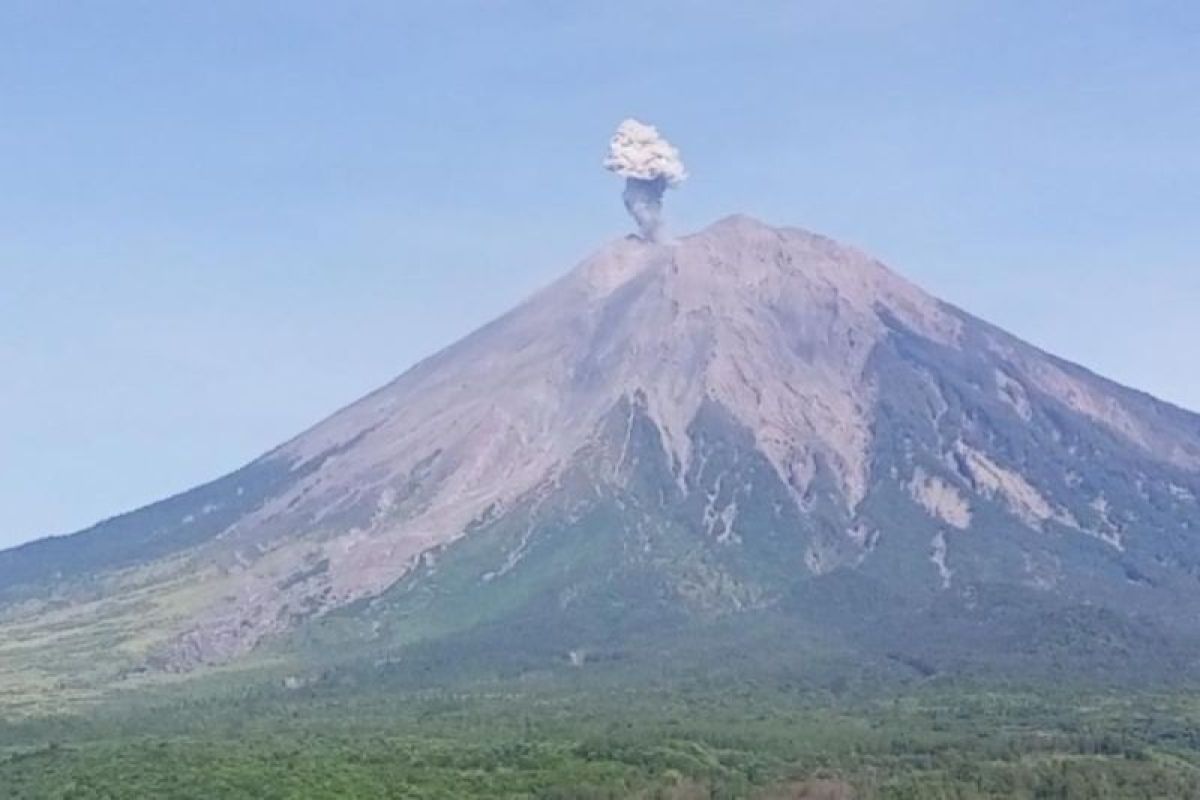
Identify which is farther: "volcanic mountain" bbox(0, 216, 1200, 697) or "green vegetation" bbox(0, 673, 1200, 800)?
"volcanic mountain" bbox(0, 216, 1200, 697)

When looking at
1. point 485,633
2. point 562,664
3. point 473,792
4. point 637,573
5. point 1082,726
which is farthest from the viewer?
point 637,573

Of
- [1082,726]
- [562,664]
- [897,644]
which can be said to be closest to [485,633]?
[562,664]

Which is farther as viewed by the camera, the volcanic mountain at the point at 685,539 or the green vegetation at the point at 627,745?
the volcanic mountain at the point at 685,539

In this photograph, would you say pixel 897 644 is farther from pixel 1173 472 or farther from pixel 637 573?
pixel 1173 472

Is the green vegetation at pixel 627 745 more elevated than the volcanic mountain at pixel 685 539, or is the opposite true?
the volcanic mountain at pixel 685 539
